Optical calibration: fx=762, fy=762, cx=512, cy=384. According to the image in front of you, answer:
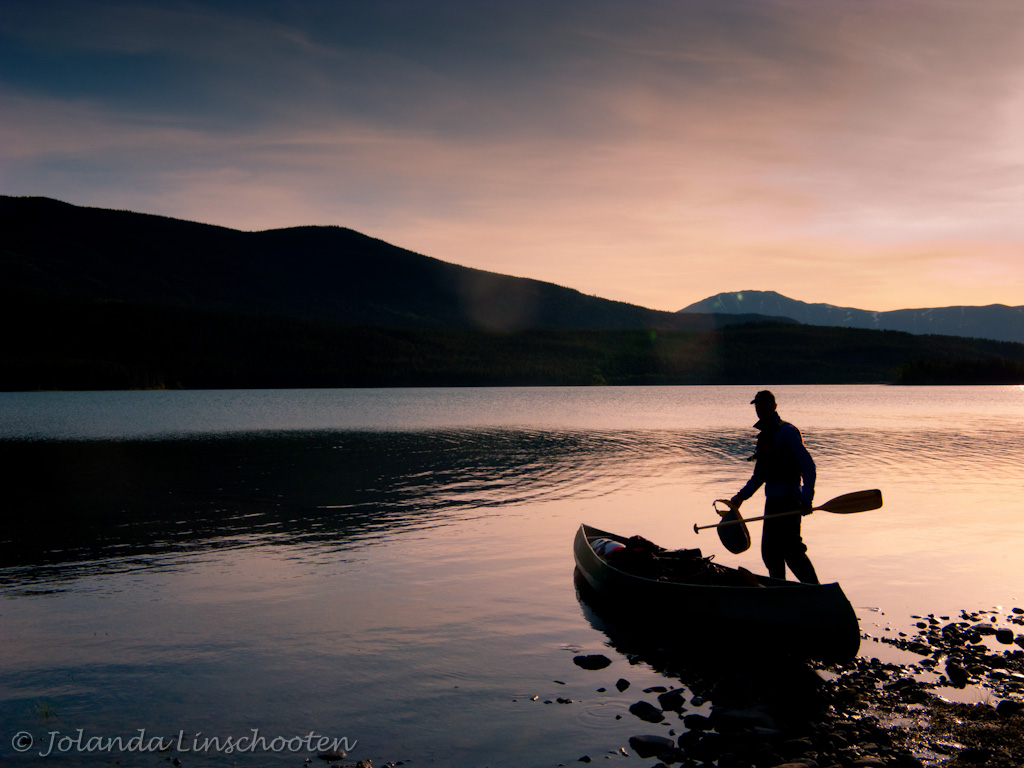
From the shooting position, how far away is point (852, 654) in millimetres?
11367

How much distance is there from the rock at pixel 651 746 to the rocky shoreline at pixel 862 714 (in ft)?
0.04

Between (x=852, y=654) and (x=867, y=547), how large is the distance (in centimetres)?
880

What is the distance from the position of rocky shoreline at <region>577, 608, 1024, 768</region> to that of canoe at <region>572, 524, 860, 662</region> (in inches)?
18.6

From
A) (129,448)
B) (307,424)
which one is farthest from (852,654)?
(307,424)

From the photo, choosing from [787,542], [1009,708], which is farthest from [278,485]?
[1009,708]

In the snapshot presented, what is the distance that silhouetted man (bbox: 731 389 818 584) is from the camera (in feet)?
41.9

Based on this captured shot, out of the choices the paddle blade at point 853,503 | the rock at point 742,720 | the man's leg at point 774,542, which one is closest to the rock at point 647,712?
the rock at point 742,720

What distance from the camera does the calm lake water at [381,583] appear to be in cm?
982

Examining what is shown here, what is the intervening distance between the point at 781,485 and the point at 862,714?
4081 mm

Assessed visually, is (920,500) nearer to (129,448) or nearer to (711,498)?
(711,498)

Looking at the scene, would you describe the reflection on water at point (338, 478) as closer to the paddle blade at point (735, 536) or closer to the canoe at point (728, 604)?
the canoe at point (728, 604)

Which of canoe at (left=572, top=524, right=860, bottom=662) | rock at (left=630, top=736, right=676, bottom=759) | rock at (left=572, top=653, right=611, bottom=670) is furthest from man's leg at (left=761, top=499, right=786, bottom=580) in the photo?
rock at (left=630, top=736, right=676, bottom=759)

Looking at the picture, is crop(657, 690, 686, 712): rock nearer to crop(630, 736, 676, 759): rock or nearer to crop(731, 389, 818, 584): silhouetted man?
crop(630, 736, 676, 759): rock

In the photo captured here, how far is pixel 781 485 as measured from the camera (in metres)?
12.9
